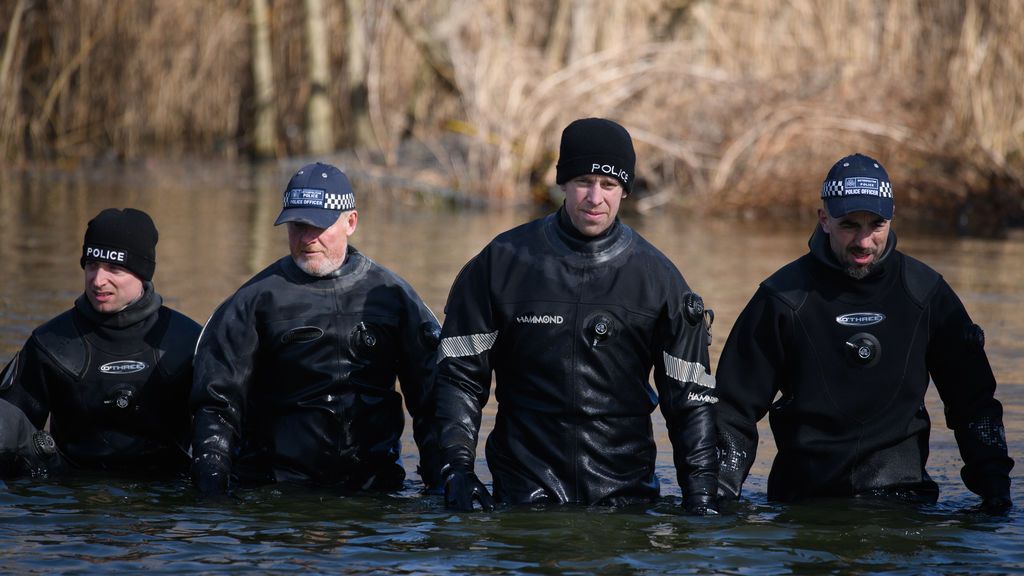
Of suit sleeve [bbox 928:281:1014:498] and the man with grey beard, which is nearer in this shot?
suit sleeve [bbox 928:281:1014:498]

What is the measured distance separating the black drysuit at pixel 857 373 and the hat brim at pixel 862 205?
20 centimetres

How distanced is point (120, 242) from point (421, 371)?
1484mm

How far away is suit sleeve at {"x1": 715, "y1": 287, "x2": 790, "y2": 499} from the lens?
6.36 m

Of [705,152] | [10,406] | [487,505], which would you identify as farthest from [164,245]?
[487,505]

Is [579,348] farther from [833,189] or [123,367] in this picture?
[123,367]

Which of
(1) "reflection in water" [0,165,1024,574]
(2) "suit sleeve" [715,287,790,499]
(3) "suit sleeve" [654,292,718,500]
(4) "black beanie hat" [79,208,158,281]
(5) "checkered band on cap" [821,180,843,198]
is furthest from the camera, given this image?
(4) "black beanie hat" [79,208,158,281]

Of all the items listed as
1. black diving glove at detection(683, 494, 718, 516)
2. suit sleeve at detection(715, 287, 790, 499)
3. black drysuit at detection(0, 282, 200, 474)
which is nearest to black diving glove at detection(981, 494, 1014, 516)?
suit sleeve at detection(715, 287, 790, 499)

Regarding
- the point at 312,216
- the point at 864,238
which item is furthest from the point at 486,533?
the point at 864,238

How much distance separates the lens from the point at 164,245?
16.0 meters

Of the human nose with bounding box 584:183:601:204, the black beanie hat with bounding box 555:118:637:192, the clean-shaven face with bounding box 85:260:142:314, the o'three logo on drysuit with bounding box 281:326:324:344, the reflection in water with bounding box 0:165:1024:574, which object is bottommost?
the reflection in water with bounding box 0:165:1024:574

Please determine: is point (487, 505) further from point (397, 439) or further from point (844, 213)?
point (844, 213)

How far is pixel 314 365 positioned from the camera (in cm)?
679

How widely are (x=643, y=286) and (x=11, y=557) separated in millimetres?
2685

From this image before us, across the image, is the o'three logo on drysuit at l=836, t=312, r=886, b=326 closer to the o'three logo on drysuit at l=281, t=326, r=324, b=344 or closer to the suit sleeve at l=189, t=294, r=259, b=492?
the o'three logo on drysuit at l=281, t=326, r=324, b=344
